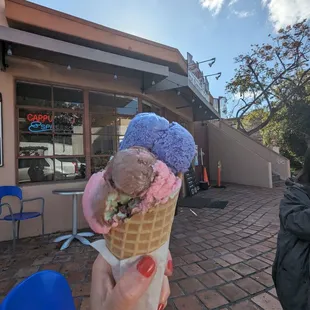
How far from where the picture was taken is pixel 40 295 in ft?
2.66

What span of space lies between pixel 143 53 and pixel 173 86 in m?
1.03

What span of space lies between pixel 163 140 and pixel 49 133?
148 inches

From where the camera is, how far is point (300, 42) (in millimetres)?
10305

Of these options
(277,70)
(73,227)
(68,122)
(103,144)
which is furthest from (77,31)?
(277,70)

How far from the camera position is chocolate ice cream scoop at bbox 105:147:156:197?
593 millimetres

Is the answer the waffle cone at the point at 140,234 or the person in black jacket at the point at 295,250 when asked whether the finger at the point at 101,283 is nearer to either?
the waffle cone at the point at 140,234

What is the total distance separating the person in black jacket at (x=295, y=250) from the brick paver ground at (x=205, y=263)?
801 millimetres

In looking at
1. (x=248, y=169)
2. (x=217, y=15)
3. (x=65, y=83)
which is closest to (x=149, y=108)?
(x=65, y=83)

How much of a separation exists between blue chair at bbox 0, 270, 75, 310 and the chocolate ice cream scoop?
0.50 m

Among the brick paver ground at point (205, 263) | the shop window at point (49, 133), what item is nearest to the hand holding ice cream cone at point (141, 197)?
the brick paver ground at point (205, 263)

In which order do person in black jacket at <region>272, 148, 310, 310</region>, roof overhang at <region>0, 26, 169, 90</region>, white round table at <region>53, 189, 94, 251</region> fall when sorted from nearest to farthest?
person in black jacket at <region>272, 148, 310, 310</region> → roof overhang at <region>0, 26, 169, 90</region> → white round table at <region>53, 189, 94, 251</region>

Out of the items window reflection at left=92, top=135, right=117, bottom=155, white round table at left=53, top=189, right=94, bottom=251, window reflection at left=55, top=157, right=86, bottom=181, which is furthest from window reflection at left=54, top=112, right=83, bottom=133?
white round table at left=53, top=189, right=94, bottom=251

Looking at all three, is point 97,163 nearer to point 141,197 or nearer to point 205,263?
point 205,263

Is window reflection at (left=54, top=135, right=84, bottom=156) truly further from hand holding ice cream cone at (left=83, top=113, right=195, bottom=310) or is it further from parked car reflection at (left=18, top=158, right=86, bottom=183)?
hand holding ice cream cone at (left=83, top=113, right=195, bottom=310)
